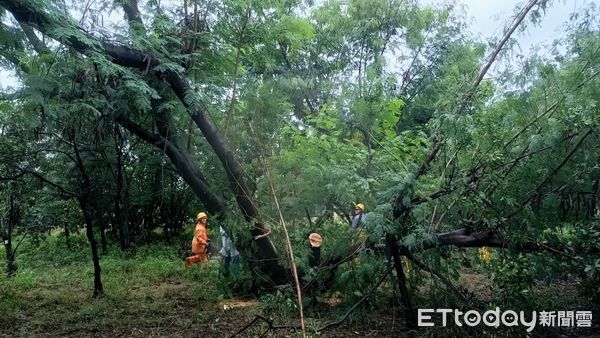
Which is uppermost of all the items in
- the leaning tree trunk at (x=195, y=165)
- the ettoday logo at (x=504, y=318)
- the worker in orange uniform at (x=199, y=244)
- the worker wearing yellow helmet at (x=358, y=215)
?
the leaning tree trunk at (x=195, y=165)

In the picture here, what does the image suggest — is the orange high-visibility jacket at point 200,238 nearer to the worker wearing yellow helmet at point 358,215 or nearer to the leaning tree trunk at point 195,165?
the leaning tree trunk at point 195,165

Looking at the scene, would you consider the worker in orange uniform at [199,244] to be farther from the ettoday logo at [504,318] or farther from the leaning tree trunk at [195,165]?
the ettoday logo at [504,318]

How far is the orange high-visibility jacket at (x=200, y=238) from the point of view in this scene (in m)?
7.98

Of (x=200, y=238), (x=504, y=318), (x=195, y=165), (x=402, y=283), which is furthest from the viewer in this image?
(x=200, y=238)

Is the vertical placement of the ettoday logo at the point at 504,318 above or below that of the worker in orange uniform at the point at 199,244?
below

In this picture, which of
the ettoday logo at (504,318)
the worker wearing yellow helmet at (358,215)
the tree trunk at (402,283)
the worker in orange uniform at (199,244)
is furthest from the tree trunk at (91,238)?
the ettoday logo at (504,318)

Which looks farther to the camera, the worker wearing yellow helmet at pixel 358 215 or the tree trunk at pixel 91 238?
the tree trunk at pixel 91 238

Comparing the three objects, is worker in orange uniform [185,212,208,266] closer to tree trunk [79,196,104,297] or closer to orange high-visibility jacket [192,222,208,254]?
orange high-visibility jacket [192,222,208,254]

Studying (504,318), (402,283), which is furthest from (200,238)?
(504,318)

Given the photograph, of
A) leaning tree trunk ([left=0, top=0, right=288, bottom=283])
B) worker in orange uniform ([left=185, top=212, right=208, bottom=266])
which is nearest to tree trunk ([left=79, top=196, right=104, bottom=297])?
leaning tree trunk ([left=0, top=0, right=288, bottom=283])

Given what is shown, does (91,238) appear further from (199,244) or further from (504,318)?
(504,318)

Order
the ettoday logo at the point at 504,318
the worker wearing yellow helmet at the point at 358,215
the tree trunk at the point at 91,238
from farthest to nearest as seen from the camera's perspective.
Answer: the tree trunk at the point at 91,238, the worker wearing yellow helmet at the point at 358,215, the ettoday logo at the point at 504,318

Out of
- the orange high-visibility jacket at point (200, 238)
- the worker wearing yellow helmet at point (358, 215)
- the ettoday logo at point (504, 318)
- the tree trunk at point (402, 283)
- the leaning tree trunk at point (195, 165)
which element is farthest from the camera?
the orange high-visibility jacket at point (200, 238)

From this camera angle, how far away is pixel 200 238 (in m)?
8.03
